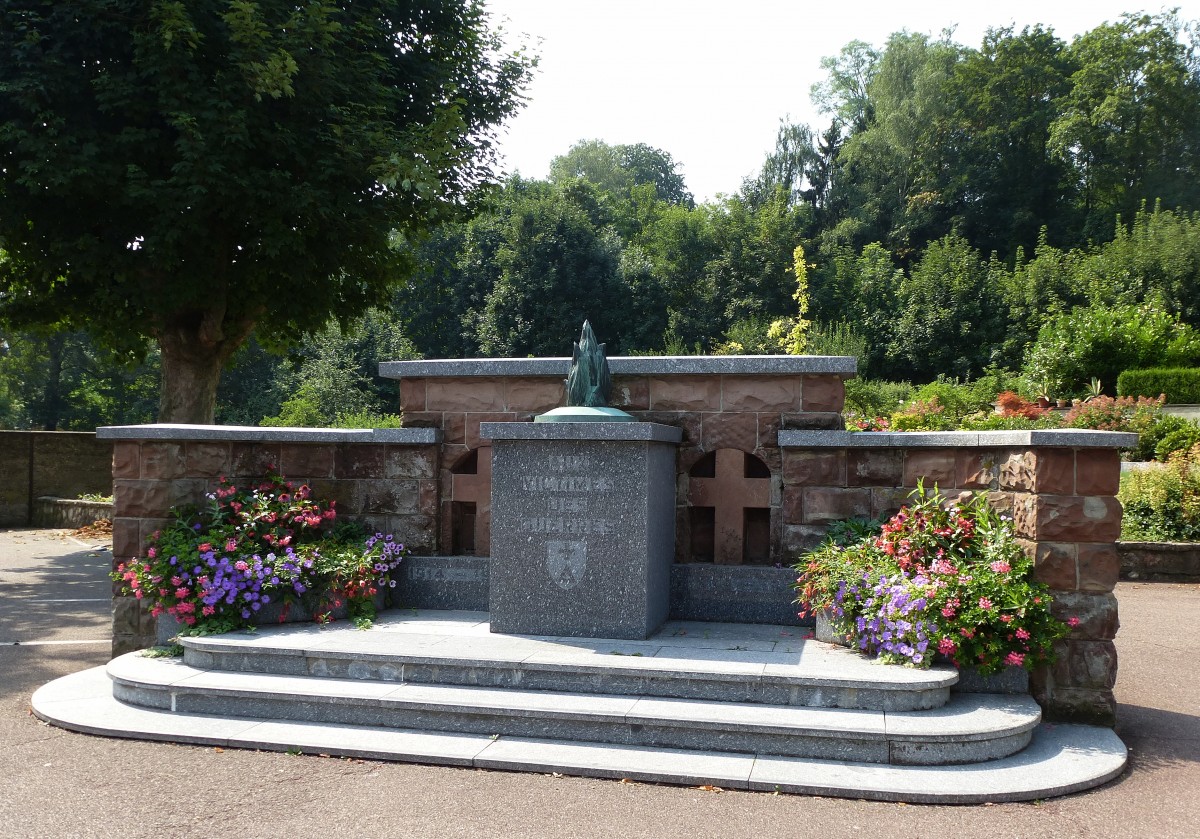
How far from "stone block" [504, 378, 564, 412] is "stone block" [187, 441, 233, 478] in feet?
7.14

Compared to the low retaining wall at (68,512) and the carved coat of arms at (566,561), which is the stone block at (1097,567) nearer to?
the carved coat of arms at (566,561)

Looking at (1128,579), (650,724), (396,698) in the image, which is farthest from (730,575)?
(1128,579)

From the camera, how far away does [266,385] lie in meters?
36.7

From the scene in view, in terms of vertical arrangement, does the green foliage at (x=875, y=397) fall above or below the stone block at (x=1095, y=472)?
above

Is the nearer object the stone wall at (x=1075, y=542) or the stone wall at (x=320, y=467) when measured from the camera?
the stone wall at (x=1075, y=542)

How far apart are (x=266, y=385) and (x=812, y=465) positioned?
33.1 m

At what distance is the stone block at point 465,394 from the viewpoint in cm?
755

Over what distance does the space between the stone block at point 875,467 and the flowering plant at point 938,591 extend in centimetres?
27

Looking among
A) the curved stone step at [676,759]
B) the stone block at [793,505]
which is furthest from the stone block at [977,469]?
the curved stone step at [676,759]

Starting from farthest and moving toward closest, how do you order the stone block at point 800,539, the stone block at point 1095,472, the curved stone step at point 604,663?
the stone block at point 800,539 → the stone block at point 1095,472 → the curved stone step at point 604,663

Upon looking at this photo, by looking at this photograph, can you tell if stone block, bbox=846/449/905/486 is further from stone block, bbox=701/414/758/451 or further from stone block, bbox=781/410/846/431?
stone block, bbox=701/414/758/451

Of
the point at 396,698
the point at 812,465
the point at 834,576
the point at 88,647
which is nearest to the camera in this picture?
the point at 396,698

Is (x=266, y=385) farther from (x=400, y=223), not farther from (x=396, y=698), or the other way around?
(x=396, y=698)

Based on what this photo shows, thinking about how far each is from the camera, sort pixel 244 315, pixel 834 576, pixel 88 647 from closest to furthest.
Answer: pixel 834 576 < pixel 88 647 < pixel 244 315
